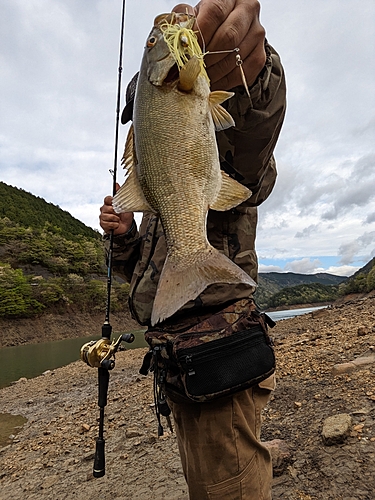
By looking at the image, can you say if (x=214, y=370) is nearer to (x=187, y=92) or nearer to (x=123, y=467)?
(x=187, y=92)

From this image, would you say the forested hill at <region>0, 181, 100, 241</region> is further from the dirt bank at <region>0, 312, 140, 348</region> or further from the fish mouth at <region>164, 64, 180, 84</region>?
the fish mouth at <region>164, 64, 180, 84</region>

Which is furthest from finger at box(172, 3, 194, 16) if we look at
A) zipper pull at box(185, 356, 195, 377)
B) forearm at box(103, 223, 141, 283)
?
zipper pull at box(185, 356, 195, 377)

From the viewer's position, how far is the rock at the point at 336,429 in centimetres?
318

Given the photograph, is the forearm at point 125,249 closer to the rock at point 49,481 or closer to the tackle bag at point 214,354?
Result: the tackle bag at point 214,354

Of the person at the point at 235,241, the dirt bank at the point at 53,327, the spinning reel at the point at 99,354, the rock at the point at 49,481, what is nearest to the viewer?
the person at the point at 235,241

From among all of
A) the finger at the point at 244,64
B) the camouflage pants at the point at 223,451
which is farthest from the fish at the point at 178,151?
the camouflage pants at the point at 223,451

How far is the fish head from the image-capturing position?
172cm

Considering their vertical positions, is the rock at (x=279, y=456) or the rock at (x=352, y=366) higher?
the rock at (x=352, y=366)

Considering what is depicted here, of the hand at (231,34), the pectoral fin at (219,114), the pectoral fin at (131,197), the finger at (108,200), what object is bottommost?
the pectoral fin at (131,197)

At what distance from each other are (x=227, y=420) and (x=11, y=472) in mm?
4332

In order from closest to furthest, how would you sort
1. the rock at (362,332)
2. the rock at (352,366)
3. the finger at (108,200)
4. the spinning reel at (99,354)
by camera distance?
the finger at (108,200) → the spinning reel at (99,354) → the rock at (352,366) → the rock at (362,332)

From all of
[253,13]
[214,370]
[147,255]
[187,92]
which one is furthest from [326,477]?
[253,13]

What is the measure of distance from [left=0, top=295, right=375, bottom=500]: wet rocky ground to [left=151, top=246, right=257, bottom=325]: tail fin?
2.03 meters

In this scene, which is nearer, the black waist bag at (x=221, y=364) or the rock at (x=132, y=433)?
the black waist bag at (x=221, y=364)
